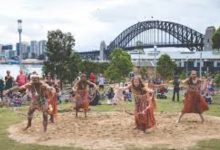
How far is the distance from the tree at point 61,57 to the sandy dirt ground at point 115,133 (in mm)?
19339

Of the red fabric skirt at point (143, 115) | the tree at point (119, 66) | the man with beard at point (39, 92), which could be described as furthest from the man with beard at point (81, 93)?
the tree at point (119, 66)

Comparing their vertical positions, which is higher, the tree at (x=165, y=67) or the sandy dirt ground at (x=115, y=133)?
the tree at (x=165, y=67)

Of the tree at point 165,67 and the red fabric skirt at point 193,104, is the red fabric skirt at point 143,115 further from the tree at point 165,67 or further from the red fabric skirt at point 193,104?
the tree at point 165,67

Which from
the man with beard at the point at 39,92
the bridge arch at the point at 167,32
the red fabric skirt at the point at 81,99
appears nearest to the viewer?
the man with beard at the point at 39,92

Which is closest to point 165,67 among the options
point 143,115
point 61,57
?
point 61,57

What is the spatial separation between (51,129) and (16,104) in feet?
34.3

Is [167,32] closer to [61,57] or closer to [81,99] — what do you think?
[61,57]

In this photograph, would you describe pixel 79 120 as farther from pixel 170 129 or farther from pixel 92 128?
pixel 170 129

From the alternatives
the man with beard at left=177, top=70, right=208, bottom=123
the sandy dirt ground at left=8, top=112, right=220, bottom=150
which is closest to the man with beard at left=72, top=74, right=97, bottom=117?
the sandy dirt ground at left=8, top=112, right=220, bottom=150

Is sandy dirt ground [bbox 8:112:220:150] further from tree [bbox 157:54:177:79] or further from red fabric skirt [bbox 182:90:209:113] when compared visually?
tree [bbox 157:54:177:79]

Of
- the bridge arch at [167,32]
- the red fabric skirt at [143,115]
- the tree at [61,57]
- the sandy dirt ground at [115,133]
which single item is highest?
the bridge arch at [167,32]

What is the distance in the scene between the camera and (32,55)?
147500mm

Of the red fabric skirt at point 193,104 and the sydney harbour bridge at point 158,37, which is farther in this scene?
the sydney harbour bridge at point 158,37

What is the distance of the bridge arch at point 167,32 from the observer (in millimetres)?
151900
